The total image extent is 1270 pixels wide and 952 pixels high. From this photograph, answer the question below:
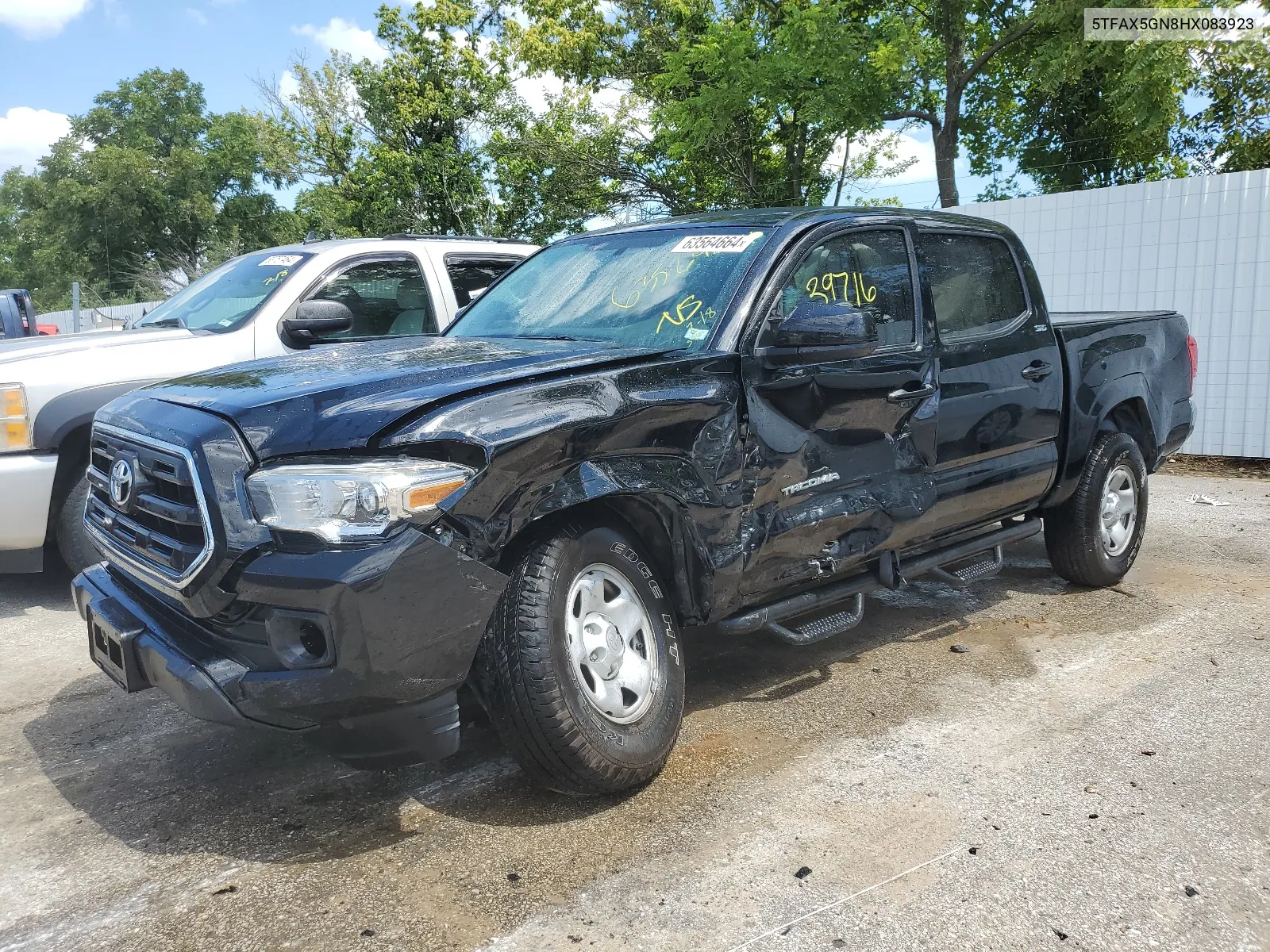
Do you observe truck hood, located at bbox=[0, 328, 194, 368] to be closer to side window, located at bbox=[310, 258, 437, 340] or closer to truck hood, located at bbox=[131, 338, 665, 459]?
side window, located at bbox=[310, 258, 437, 340]

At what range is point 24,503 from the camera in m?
5.11

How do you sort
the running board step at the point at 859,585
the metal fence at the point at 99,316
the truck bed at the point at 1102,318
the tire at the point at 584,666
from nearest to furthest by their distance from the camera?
the tire at the point at 584,666 → the running board step at the point at 859,585 → the truck bed at the point at 1102,318 → the metal fence at the point at 99,316

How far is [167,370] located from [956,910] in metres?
4.72

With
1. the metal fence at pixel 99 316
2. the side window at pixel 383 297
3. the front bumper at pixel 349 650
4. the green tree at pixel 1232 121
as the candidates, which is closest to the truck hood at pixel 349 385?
the front bumper at pixel 349 650

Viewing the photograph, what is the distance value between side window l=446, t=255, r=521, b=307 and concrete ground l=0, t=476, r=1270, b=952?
324 centimetres

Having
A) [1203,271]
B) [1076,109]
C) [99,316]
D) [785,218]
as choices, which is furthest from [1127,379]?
[1076,109]

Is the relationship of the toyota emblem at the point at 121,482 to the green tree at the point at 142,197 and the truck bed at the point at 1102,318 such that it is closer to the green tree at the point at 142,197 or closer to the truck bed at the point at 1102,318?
the truck bed at the point at 1102,318

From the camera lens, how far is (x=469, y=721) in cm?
318

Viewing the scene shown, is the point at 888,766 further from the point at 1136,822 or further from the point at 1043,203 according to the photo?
the point at 1043,203

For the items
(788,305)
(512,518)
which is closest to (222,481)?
(512,518)

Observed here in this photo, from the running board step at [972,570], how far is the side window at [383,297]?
3.53 metres

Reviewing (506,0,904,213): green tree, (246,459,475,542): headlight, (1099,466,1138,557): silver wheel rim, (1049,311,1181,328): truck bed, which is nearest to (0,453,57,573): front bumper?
(246,459,475,542): headlight

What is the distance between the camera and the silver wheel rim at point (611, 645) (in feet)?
10.00

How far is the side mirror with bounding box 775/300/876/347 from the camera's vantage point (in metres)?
3.51
